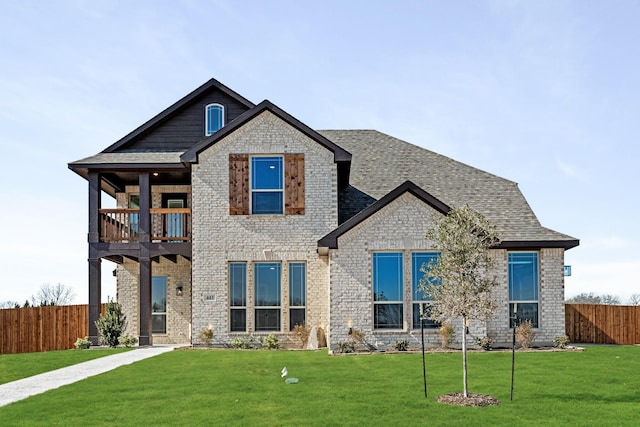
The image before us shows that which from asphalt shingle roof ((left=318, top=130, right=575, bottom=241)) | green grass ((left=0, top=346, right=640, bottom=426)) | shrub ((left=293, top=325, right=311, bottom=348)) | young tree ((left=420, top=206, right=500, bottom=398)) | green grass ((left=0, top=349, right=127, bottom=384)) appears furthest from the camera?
asphalt shingle roof ((left=318, top=130, right=575, bottom=241))

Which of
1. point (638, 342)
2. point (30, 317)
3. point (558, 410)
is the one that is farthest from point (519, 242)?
point (30, 317)

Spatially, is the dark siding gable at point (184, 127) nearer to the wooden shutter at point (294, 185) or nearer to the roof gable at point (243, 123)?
the roof gable at point (243, 123)

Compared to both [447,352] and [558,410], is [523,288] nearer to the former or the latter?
[447,352]

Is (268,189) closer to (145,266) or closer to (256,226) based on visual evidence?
(256,226)

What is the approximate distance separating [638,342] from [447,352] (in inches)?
445

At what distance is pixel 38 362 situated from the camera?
1912 cm

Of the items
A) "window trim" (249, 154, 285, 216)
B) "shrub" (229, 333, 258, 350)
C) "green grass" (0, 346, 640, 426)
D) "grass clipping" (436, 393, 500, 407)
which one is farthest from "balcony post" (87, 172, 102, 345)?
"grass clipping" (436, 393, 500, 407)

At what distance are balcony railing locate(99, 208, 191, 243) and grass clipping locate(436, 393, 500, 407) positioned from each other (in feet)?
Result: 42.8

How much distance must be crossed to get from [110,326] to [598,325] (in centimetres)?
1826

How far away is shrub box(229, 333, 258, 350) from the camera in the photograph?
21.1 meters

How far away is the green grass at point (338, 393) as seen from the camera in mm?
10711

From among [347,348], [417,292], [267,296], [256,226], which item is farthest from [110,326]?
[417,292]

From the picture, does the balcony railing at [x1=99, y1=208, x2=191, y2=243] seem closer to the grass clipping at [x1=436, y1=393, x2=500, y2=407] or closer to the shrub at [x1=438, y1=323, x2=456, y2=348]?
the shrub at [x1=438, y1=323, x2=456, y2=348]

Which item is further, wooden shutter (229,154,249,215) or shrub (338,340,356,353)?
wooden shutter (229,154,249,215)
